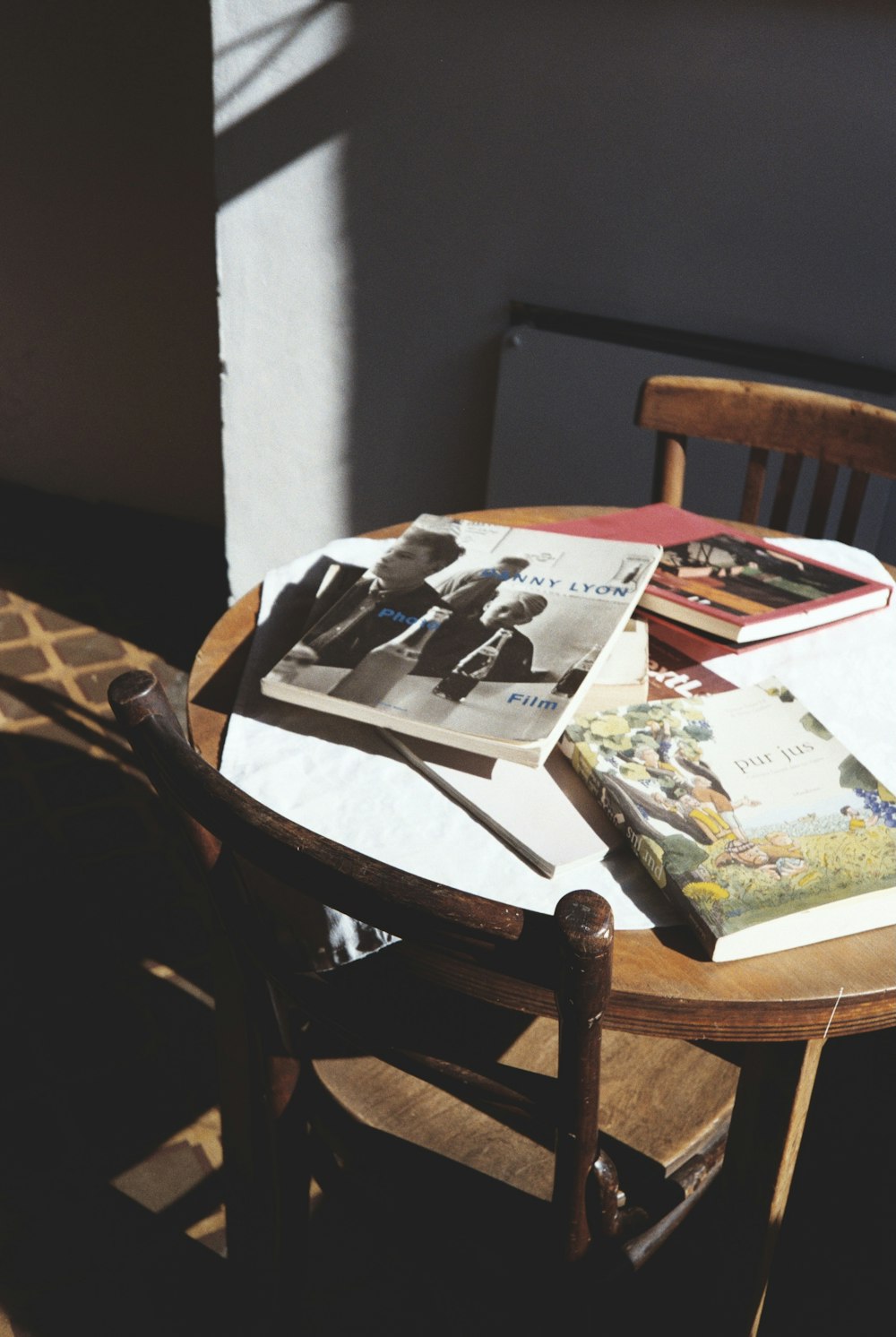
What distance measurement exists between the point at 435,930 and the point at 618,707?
34cm

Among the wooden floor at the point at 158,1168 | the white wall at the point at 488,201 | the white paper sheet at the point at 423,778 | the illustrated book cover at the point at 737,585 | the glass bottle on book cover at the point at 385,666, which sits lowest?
the wooden floor at the point at 158,1168

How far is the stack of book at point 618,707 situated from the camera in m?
0.68

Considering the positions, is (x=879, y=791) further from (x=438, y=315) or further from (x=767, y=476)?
(x=438, y=315)

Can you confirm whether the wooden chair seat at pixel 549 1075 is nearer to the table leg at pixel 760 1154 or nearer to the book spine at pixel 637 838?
the table leg at pixel 760 1154

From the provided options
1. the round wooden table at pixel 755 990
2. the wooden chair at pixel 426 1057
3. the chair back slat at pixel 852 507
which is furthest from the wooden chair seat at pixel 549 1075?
the chair back slat at pixel 852 507

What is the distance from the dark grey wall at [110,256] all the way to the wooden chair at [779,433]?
1736 millimetres

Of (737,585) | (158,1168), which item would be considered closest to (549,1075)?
(737,585)

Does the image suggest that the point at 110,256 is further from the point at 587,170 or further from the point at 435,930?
Answer: the point at 435,930

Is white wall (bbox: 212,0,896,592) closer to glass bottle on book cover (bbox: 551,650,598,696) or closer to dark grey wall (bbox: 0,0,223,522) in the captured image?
dark grey wall (bbox: 0,0,223,522)

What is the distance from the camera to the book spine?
65cm

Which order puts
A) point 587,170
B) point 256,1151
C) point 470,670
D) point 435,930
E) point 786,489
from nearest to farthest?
point 435,930 < point 470,670 < point 256,1151 < point 786,489 < point 587,170

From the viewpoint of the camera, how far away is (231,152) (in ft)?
6.81

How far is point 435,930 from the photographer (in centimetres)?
56

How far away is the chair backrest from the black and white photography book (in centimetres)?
16
